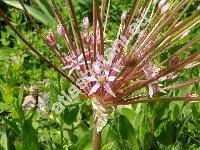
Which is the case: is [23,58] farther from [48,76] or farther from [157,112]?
[157,112]

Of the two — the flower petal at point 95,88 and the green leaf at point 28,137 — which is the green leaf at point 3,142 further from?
the flower petal at point 95,88

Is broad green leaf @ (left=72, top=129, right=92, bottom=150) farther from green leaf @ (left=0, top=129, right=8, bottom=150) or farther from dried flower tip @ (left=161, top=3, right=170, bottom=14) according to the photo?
dried flower tip @ (left=161, top=3, right=170, bottom=14)

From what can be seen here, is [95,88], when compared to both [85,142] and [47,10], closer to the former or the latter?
[85,142]

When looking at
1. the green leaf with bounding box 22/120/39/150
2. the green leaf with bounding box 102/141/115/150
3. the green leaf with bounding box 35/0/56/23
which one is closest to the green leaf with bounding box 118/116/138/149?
the green leaf with bounding box 102/141/115/150

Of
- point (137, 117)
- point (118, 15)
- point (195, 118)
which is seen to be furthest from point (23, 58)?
point (195, 118)

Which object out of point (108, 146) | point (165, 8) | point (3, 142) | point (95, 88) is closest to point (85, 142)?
point (108, 146)

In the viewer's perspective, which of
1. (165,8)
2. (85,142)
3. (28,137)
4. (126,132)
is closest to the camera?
(165,8)

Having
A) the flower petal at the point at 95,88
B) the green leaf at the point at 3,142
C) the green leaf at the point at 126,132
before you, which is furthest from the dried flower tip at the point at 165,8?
the green leaf at the point at 3,142

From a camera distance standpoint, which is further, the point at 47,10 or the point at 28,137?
the point at 47,10

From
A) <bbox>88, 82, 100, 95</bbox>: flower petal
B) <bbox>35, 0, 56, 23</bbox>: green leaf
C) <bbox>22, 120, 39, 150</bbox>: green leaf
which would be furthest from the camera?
<bbox>35, 0, 56, 23</bbox>: green leaf

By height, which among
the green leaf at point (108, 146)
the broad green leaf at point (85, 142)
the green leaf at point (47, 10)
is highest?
the green leaf at point (47, 10)

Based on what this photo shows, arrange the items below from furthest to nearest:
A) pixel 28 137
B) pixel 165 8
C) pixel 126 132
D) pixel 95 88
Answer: pixel 126 132 < pixel 28 137 < pixel 165 8 < pixel 95 88
